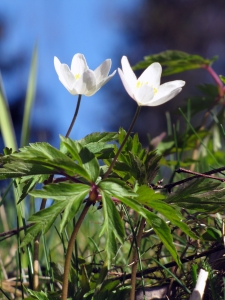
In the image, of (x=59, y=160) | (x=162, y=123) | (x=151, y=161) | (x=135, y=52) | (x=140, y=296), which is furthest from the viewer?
(x=135, y=52)

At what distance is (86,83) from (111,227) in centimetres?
26

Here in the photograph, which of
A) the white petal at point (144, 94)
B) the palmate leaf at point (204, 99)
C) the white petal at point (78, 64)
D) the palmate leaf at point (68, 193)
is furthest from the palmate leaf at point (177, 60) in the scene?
the palmate leaf at point (68, 193)

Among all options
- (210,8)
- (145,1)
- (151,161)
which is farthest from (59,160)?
(145,1)

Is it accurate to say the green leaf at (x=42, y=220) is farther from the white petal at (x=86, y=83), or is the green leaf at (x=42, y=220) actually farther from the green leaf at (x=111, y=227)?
the white petal at (x=86, y=83)

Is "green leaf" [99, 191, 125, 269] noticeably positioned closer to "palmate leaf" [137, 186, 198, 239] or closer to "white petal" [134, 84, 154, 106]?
"palmate leaf" [137, 186, 198, 239]

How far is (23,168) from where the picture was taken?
33.0 inches

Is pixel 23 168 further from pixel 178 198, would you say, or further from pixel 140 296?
pixel 140 296

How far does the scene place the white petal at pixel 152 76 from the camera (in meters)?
0.91

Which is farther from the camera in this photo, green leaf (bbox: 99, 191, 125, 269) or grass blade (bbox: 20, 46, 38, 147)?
grass blade (bbox: 20, 46, 38, 147)

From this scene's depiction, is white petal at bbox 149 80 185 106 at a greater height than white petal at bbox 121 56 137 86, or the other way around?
white petal at bbox 121 56 137 86

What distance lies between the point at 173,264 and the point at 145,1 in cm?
1549

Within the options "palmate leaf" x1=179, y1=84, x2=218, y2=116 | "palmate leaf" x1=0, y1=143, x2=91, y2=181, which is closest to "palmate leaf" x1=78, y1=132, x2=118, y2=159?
"palmate leaf" x1=0, y1=143, x2=91, y2=181

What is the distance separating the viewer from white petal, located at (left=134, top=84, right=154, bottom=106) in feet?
2.70

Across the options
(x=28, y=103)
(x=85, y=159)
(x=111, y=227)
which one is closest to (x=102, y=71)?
(x=85, y=159)
